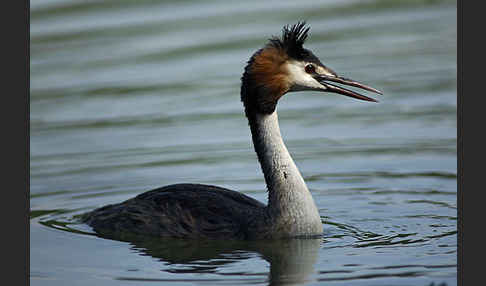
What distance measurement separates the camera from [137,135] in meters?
14.9

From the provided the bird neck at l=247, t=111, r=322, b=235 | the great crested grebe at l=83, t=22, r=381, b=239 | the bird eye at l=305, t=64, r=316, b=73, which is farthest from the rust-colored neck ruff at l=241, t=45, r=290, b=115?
the bird eye at l=305, t=64, r=316, b=73

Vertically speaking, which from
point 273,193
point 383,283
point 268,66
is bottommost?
point 383,283

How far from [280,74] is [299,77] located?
201 millimetres

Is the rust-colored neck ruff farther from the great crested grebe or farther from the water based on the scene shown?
the water

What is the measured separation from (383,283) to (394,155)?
15.3 ft

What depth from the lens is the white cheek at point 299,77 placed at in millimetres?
10305

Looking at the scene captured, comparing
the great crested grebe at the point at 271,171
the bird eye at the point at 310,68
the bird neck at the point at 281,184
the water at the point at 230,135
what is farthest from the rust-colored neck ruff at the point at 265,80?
the water at the point at 230,135

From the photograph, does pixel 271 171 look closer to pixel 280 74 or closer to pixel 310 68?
pixel 280 74

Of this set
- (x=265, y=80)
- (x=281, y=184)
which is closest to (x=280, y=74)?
(x=265, y=80)

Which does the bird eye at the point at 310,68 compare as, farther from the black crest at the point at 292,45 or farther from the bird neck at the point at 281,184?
the bird neck at the point at 281,184

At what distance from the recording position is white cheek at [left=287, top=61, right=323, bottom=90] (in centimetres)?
1030

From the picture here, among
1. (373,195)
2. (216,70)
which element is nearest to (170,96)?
(216,70)

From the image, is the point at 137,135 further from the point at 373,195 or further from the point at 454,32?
the point at 454,32

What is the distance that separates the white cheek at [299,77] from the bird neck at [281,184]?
367 millimetres
